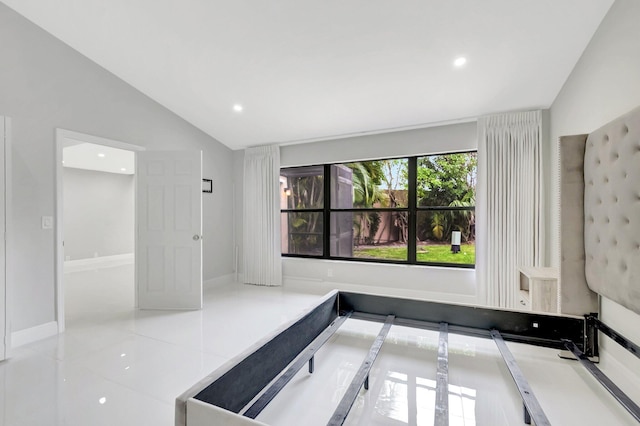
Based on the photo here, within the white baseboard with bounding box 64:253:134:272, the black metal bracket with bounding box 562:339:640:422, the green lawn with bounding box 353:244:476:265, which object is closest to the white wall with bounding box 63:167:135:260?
the white baseboard with bounding box 64:253:134:272

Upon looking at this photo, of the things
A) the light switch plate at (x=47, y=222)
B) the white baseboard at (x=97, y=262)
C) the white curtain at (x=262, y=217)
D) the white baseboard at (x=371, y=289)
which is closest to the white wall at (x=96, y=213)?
the white baseboard at (x=97, y=262)

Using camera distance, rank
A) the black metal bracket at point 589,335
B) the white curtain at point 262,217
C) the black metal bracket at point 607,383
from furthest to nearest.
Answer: the white curtain at point 262,217 → the black metal bracket at point 589,335 → the black metal bracket at point 607,383

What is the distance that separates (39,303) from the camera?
281cm

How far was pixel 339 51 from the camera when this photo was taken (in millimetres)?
2621

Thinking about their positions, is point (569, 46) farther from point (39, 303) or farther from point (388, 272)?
point (39, 303)

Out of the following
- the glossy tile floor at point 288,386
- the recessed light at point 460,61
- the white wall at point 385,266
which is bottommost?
the glossy tile floor at point 288,386

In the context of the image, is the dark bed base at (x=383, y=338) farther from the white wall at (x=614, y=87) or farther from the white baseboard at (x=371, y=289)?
the white baseboard at (x=371, y=289)

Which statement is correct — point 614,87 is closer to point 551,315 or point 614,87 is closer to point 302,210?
point 551,315

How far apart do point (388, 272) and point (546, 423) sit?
3052 millimetres

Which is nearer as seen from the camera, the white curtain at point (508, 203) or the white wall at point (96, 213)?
the white curtain at point (508, 203)

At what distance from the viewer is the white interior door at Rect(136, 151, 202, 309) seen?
364 cm

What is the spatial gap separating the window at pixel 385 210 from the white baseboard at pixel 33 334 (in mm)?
2931

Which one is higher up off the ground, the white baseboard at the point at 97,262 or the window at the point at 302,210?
the window at the point at 302,210

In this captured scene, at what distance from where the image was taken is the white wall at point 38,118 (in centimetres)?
265
